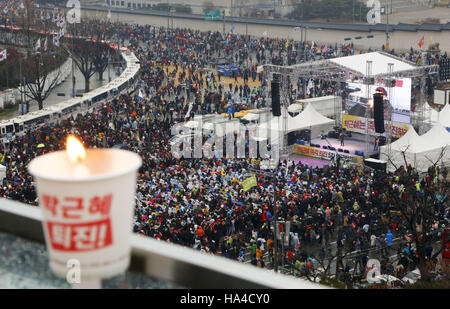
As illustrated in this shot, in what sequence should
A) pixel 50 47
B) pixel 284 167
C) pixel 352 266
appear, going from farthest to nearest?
pixel 50 47
pixel 284 167
pixel 352 266

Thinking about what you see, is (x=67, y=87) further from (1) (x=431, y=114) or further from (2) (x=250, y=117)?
(1) (x=431, y=114)

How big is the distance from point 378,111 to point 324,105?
7.51m

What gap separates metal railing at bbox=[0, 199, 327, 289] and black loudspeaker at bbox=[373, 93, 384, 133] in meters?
22.6

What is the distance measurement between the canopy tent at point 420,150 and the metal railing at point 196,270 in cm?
2093

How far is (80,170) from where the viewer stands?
6.26 ft

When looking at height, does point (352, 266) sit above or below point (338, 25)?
below

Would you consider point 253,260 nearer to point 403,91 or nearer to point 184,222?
point 184,222

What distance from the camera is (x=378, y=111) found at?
2461 cm

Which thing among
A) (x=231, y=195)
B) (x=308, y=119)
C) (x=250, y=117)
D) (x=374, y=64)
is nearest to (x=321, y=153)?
(x=308, y=119)

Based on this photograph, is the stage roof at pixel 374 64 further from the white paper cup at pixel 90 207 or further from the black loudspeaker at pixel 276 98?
the white paper cup at pixel 90 207

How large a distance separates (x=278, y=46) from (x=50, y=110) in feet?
90.1

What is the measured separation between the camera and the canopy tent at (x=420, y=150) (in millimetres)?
22938
